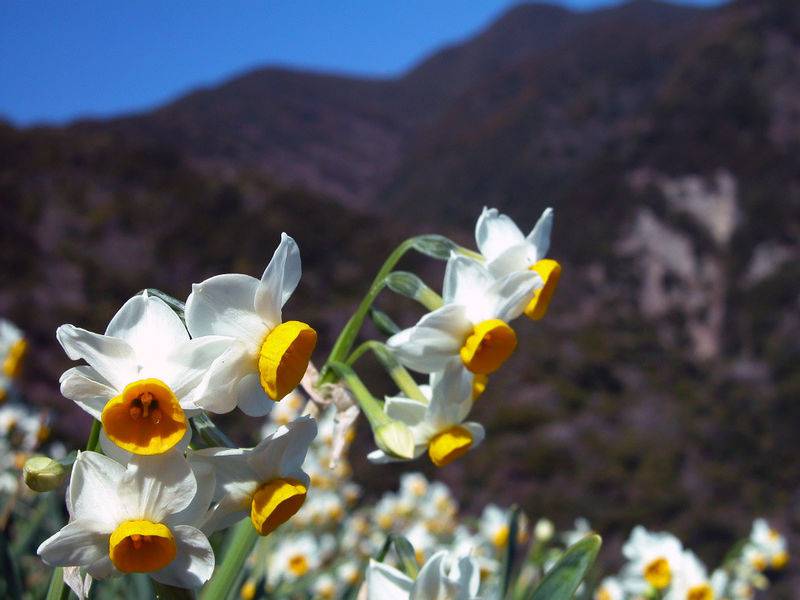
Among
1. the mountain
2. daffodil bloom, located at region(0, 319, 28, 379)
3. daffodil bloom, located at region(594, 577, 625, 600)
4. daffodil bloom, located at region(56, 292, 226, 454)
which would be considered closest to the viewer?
daffodil bloom, located at region(56, 292, 226, 454)

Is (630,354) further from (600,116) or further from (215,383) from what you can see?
(600,116)

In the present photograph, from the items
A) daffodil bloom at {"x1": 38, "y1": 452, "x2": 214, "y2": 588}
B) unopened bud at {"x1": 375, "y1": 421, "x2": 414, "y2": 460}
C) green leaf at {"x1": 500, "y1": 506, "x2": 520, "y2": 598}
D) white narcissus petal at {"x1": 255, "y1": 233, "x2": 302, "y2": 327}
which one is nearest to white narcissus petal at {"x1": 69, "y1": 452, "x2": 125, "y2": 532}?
daffodil bloom at {"x1": 38, "y1": 452, "x2": 214, "y2": 588}

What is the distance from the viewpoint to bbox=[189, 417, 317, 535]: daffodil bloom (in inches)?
29.2

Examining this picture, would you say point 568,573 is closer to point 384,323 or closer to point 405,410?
point 405,410

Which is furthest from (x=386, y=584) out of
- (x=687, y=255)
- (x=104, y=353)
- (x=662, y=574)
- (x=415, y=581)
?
(x=687, y=255)

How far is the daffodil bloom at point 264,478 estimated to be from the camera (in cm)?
74

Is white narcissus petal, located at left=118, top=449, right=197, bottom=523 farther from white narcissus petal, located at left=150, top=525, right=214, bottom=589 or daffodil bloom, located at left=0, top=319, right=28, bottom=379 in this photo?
daffodil bloom, located at left=0, top=319, right=28, bottom=379

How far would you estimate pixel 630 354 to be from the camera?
8125mm

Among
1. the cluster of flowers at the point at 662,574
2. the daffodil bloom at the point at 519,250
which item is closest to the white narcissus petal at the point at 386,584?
the daffodil bloom at the point at 519,250

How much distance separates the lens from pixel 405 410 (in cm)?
102

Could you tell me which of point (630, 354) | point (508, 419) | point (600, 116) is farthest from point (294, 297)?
point (600, 116)

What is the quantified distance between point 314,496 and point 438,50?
35.8 m

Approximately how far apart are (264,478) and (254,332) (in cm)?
15

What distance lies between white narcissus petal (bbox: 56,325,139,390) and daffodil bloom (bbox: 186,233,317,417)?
0.07m
